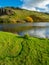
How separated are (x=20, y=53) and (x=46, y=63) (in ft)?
8.71

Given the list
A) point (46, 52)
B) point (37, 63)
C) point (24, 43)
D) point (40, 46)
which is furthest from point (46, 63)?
point (24, 43)

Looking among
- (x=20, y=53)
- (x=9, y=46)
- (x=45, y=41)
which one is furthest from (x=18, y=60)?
(x=45, y=41)

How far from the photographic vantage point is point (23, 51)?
615 inches

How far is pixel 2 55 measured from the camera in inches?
580

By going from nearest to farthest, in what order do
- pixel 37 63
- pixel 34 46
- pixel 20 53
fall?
pixel 37 63, pixel 20 53, pixel 34 46

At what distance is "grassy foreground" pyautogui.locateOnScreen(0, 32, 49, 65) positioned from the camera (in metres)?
14.2

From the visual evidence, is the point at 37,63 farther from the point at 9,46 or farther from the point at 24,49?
the point at 9,46

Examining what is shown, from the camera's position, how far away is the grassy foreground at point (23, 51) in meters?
14.2

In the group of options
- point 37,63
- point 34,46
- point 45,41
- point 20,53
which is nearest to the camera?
point 37,63

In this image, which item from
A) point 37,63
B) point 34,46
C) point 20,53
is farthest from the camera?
point 34,46

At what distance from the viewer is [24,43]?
17.0 meters

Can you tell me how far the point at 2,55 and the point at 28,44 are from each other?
10.6 feet

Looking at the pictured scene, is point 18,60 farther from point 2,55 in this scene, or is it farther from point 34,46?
point 34,46

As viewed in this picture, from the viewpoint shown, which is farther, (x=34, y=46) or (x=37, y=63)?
(x=34, y=46)
